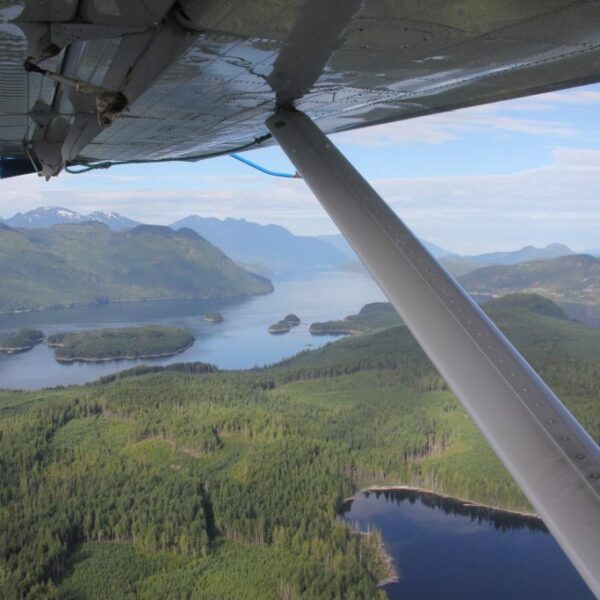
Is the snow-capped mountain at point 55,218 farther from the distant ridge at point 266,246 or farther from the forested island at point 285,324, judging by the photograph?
the forested island at point 285,324

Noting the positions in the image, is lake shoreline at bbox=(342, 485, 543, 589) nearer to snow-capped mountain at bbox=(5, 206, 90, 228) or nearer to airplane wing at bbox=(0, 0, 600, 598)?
airplane wing at bbox=(0, 0, 600, 598)

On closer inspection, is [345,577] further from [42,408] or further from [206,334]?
[206,334]

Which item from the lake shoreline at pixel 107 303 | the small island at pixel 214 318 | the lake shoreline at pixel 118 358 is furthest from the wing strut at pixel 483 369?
the lake shoreline at pixel 107 303

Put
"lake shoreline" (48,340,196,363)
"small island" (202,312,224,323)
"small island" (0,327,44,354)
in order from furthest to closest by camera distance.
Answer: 1. "small island" (202,312,224,323)
2. "small island" (0,327,44,354)
3. "lake shoreline" (48,340,196,363)

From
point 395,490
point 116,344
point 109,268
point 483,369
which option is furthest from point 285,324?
point 483,369

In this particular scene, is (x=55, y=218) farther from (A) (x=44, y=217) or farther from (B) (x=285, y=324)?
(B) (x=285, y=324)

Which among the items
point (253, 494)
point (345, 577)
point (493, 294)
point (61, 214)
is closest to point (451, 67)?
point (345, 577)

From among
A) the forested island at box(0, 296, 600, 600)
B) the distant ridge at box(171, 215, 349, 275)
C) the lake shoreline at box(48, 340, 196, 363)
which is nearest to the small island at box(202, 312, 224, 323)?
the lake shoreline at box(48, 340, 196, 363)
